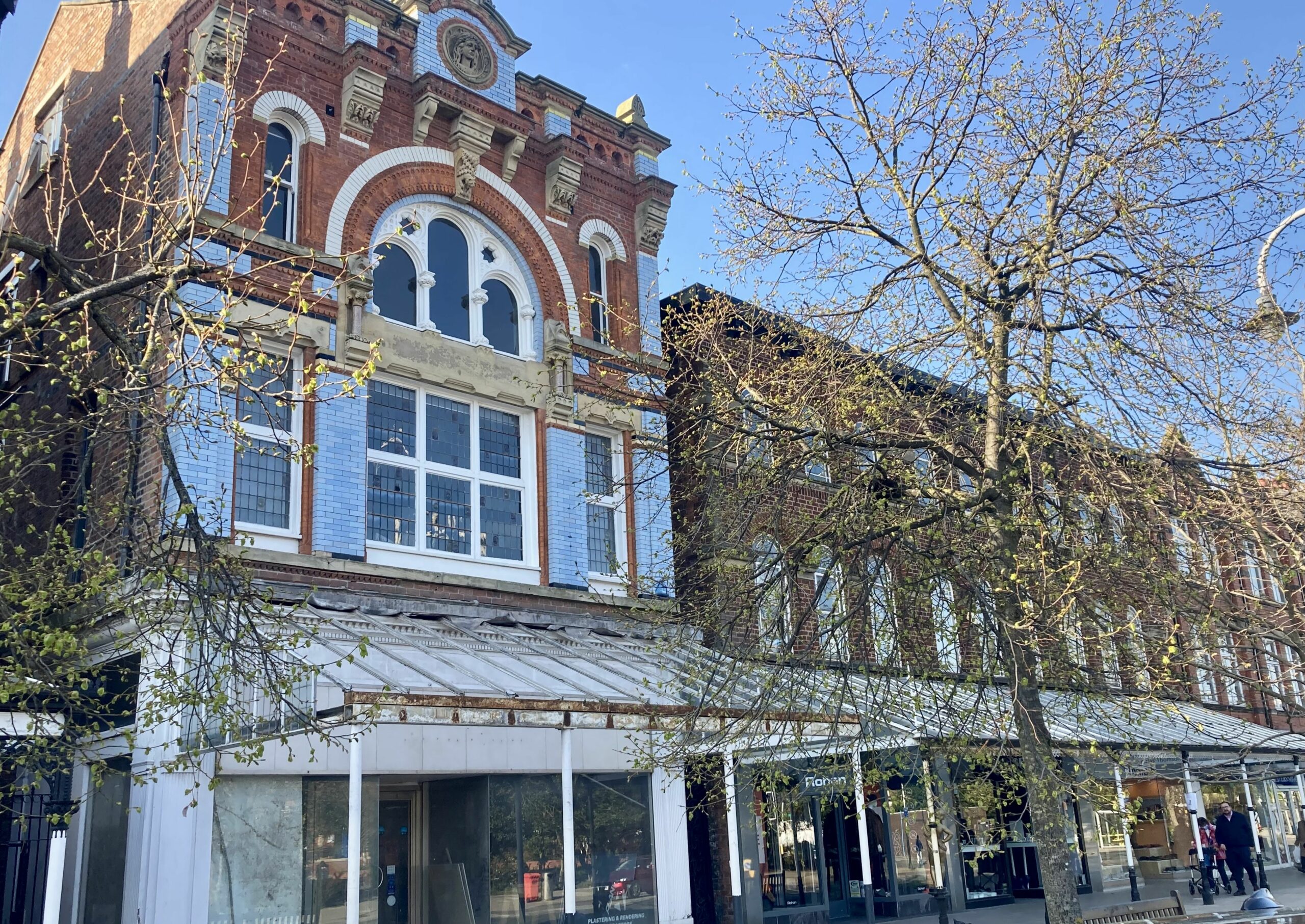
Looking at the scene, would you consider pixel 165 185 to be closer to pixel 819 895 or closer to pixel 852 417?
pixel 852 417

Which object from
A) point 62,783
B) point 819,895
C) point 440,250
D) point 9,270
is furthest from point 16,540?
point 819,895

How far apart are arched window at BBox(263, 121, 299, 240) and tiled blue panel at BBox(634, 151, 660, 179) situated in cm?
587

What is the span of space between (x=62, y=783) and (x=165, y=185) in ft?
22.2

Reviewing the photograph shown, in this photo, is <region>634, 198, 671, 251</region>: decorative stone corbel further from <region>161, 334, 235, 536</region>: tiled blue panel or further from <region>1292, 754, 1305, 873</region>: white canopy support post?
<region>1292, 754, 1305, 873</region>: white canopy support post

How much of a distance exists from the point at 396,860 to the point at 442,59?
35.8ft

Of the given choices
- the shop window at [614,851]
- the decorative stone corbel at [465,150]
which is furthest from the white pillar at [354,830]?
the decorative stone corbel at [465,150]

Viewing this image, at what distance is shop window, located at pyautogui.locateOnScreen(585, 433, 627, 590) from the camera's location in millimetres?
16922

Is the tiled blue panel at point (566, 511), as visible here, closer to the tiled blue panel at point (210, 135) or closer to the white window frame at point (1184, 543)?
the tiled blue panel at point (210, 135)

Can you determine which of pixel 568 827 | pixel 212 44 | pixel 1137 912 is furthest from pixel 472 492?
pixel 1137 912

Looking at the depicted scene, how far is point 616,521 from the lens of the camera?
17547 millimetres

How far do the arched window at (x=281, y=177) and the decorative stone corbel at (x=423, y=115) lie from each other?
1.75 meters

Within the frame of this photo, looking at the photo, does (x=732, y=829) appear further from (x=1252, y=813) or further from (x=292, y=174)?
(x=1252, y=813)

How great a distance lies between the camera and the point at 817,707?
13555 mm

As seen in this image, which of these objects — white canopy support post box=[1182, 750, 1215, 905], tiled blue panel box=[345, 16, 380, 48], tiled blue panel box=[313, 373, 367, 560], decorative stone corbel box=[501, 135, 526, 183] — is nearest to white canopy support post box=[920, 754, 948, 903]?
white canopy support post box=[1182, 750, 1215, 905]
